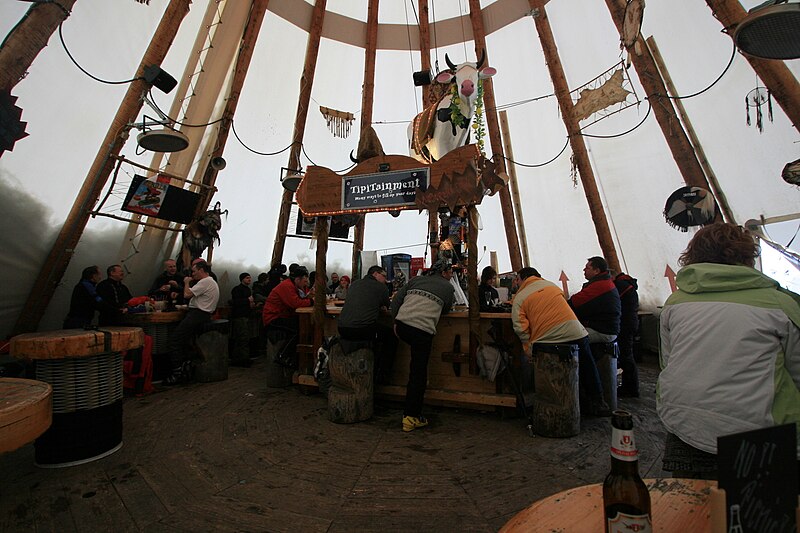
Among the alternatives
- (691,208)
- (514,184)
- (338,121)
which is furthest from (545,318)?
(338,121)

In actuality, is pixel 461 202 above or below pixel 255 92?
below

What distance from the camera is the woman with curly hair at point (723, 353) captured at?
4.39ft

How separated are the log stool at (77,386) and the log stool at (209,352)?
229 centimetres

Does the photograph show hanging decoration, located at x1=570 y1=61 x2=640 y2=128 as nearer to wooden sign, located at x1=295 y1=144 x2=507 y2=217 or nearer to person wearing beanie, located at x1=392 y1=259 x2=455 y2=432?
wooden sign, located at x1=295 y1=144 x2=507 y2=217

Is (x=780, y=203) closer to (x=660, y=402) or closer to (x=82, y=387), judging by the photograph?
(x=660, y=402)

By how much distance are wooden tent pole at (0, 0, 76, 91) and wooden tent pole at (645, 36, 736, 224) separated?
329 inches

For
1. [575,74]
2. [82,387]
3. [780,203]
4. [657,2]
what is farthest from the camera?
[575,74]

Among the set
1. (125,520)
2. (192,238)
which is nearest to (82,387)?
(125,520)

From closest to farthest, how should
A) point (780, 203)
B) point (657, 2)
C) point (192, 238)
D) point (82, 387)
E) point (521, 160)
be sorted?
1. point (82, 387)
2. point (780, 203)
3. point (657, 2)
4. point (192, 238)
5. point (521, 160)

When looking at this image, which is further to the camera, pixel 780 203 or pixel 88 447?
pixel 780 203

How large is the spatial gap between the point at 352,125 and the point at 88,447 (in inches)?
359

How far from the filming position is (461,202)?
13.3 feet

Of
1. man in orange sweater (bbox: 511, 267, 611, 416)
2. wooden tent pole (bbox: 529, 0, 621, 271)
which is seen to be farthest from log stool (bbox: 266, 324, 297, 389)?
wooden tent pole (bbox: 529, 0, 621, 271)

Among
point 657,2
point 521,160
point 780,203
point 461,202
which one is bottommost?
point 461,202
